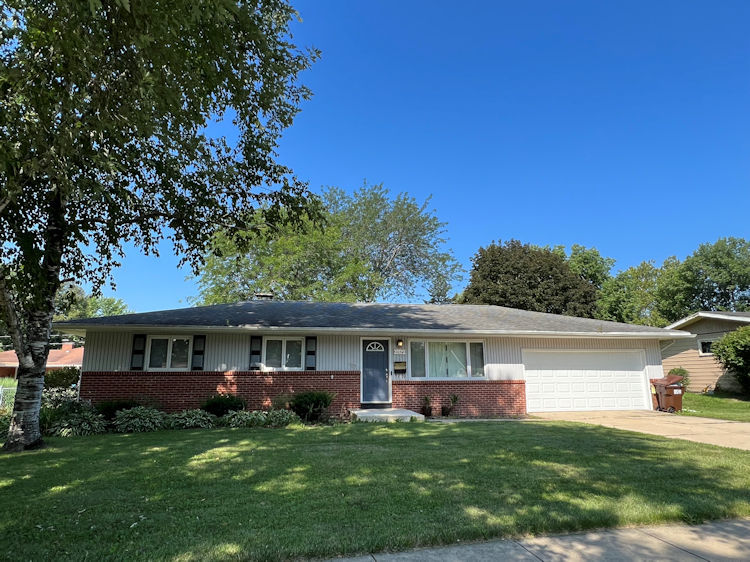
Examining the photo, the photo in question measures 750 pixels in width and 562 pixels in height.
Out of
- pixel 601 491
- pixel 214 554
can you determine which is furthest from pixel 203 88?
pixel 601 491

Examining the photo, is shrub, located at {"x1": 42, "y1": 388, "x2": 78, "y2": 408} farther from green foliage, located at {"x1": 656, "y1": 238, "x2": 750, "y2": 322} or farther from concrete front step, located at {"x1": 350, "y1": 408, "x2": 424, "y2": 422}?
green foliage, located at {"x1": 656, "y1": 238, "x2": 750, "y2": 322}

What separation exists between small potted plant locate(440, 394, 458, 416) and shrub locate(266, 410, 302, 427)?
14.5 feet

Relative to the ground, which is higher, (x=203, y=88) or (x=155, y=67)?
(x=203, y=88)

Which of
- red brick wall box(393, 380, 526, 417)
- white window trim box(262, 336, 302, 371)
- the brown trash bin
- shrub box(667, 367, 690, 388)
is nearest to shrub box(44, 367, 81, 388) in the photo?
white window trim box(262, 336, 302, 371)

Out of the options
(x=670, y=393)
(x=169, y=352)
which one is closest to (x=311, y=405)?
(x=169, y=352)

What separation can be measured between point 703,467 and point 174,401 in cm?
1162

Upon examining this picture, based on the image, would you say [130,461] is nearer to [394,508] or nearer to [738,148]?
[394,508]

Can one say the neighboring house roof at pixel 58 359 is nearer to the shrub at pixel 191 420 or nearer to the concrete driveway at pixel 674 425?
the shrub at pixel 191 420

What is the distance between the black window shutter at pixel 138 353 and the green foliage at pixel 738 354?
20.5 metres

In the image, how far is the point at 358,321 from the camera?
1330cm

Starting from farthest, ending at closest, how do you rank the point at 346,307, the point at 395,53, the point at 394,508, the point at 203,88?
the point at 346,307 → the point at 395,53 → the point at 203,88 → the point at 394,508

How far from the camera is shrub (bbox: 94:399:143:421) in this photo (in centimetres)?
1071

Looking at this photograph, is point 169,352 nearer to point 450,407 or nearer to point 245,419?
point 245,419

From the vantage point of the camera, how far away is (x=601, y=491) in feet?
14.8
